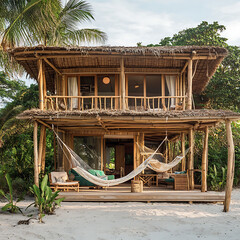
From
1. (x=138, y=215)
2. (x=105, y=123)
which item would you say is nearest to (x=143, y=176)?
(x=105, y=123)

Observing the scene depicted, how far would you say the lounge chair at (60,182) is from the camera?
7195 millimetres

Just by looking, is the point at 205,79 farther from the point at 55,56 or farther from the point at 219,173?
the point at 55,56

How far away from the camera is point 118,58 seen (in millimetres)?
8328

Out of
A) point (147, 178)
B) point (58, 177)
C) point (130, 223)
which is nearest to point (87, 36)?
point (147, 178)

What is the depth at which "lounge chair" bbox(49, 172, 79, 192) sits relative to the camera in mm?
7195

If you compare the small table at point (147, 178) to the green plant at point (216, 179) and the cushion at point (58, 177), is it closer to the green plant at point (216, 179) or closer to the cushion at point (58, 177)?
the green plant at point (216, 179)

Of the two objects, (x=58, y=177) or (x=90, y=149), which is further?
(x=90, y=149)

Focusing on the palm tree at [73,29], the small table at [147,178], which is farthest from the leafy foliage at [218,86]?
the palm tree at [73,29]

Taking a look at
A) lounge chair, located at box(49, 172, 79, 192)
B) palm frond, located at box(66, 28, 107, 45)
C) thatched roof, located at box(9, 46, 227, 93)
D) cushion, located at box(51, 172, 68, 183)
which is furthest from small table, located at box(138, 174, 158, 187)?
palm frond, located at box(66, 28, 107, 45)

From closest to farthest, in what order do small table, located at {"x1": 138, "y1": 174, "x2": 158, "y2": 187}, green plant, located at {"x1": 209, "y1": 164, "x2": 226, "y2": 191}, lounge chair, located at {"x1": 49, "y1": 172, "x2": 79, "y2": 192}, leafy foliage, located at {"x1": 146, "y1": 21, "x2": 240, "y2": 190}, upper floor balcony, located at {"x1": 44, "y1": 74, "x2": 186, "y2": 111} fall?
lounge chair, located at {"x1": 49, "y1": 172, "x2": 79, "y2": 192}, small table, located at {"x1": 138, "y1": 174, "x2": 158, "y2": 187}, upper floor balcony, located at {"x1": 44, "y1": 74, "x2": 186, "y2": 111}, green plant, located at {"x1": 209, "y1": 164, "x2": 226, "y2": 191}, leafy foliage, located at {"x1": 146, "y1": 21, "x2": 240, "y2": 190}

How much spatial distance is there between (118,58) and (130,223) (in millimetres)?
4849

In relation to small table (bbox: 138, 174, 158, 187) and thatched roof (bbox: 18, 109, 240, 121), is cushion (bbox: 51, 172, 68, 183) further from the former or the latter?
small table (bbox: 138, 174, 158, 187)

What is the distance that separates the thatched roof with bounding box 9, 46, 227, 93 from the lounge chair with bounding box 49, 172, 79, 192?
10.0 ft

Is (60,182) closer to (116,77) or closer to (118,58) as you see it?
(116,77)
